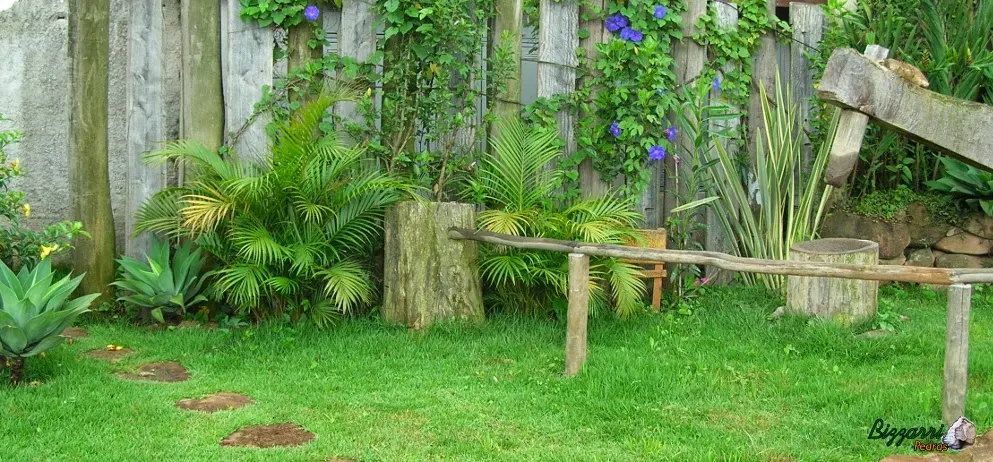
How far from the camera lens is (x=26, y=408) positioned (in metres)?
4.69

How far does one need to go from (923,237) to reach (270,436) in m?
5.04

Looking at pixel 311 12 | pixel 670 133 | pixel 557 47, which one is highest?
pixel 311 12

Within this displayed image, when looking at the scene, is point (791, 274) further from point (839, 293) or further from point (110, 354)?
point (110, 354)

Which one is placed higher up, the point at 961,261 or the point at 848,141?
the point at 848,141

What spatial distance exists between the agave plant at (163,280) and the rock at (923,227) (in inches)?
190

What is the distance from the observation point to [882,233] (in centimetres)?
736

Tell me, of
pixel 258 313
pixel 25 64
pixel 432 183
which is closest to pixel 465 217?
pixel 432 183

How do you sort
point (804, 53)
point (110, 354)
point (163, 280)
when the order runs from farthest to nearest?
point (804, 53)
point (163, 280)
point (110, 354)

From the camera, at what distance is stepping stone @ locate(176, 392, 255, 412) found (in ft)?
15.9

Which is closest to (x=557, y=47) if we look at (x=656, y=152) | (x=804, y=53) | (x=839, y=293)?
(x=656, y=152)

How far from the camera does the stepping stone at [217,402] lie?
4852 mm

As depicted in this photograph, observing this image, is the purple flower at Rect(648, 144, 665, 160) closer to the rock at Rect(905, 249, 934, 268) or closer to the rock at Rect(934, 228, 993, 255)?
the rock at Rect(905, 249, 934, 268)

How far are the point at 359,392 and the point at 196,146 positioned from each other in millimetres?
2067

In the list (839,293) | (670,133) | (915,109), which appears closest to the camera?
(915,109)
